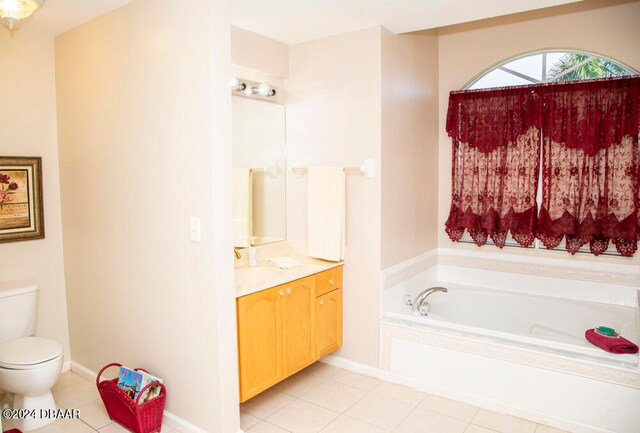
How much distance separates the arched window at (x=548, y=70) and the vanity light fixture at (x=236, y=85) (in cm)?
184

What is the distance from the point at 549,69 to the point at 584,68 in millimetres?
230

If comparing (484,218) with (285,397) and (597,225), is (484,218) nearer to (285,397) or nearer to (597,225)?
(597,225)

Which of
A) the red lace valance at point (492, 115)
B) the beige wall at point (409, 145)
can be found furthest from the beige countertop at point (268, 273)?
the red lace valance at point (492, 115)

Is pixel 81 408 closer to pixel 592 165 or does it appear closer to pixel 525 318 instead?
pixel 525 318

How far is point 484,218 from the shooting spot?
369 cm

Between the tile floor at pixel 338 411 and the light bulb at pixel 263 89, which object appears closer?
the tile floor at pixel 338 411

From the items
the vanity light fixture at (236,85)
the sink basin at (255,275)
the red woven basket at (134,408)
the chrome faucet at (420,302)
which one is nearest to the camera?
the red woven basket at (134,408)

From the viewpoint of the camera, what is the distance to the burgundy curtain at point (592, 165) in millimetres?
3135

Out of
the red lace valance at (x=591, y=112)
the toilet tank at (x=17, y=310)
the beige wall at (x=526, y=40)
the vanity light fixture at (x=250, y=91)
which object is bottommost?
the toilet tank at (x=17, y=310)

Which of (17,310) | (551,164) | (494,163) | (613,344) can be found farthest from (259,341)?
(551,164)

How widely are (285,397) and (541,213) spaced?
7.47ft

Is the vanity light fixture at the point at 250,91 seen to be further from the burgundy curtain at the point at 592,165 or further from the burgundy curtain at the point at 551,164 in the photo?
the burgundy curtain at the point at 592,165

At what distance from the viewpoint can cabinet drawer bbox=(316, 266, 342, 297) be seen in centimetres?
306

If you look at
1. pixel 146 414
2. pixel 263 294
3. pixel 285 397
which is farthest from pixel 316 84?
pixel 146 414
